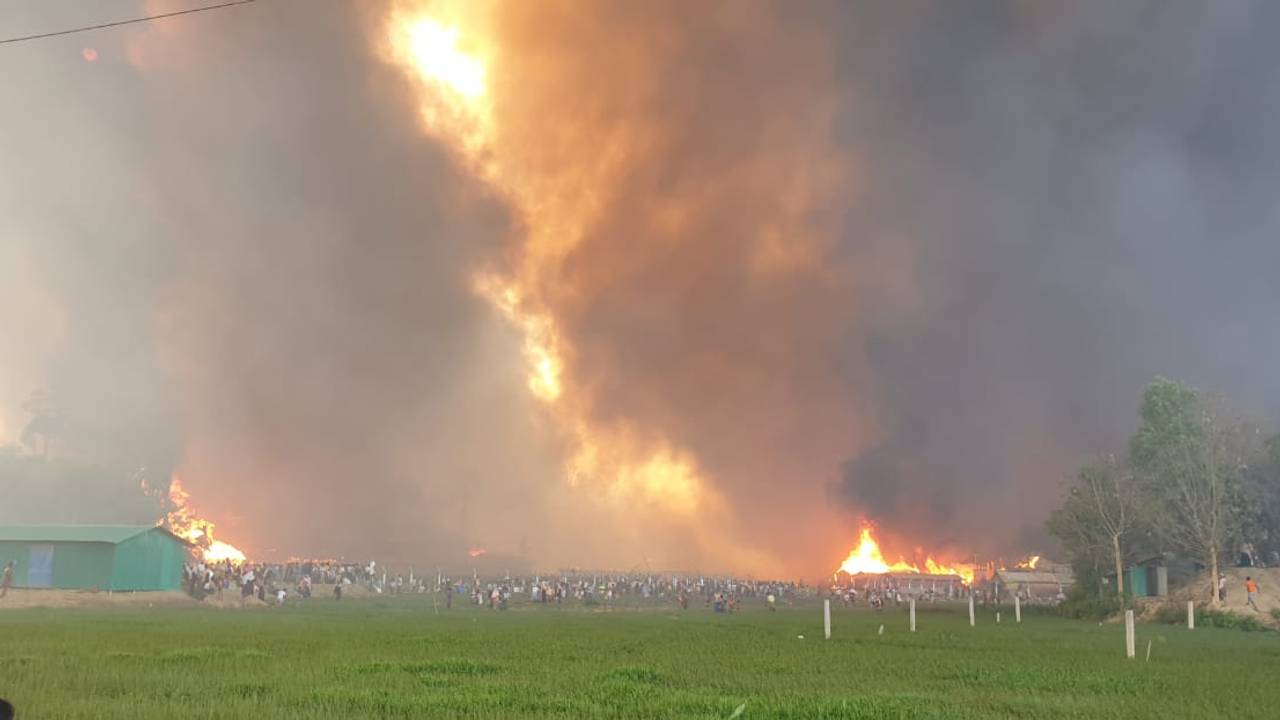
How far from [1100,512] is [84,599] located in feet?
221

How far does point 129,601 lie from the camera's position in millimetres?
59625

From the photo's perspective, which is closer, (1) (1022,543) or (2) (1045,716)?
(2) (1045,716)

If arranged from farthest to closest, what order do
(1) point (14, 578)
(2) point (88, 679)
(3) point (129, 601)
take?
(1) point (14, 578) → (3) point (129, 601) → (2) point (88, 679)

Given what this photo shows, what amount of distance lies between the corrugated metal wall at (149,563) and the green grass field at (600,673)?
1084 inches

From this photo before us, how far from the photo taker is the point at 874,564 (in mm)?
150500

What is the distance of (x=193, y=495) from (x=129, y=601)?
8392 cm

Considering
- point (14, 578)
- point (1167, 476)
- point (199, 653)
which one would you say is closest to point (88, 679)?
point (199, 653)

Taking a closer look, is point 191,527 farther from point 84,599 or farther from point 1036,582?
point 1036,582

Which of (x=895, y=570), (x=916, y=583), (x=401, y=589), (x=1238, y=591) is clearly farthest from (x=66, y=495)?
(x=1238, y=591)

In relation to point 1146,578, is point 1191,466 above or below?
above

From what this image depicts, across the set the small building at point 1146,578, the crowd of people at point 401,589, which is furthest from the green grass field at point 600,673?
the small building at point 1146,578

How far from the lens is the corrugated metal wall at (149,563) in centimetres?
6456

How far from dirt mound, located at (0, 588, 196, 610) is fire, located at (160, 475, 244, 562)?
51.3 meters

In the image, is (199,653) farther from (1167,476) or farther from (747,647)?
(1167,476)
